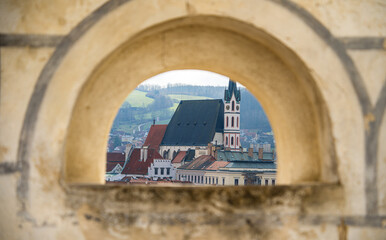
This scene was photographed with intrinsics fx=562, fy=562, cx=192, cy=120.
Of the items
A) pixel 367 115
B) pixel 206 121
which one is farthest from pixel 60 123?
pixel 206 121

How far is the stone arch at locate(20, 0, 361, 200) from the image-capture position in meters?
4.98

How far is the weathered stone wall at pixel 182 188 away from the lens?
4.86 meters

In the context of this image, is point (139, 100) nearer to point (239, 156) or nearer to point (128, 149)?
point (128, 149)

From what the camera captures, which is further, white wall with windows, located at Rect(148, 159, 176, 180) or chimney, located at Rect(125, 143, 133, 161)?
chimney, located at Rect(125, 143, 133, 161)

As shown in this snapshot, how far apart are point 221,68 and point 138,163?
102517 millimetres

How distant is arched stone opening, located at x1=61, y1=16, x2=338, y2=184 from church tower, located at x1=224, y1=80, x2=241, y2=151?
11556 cm

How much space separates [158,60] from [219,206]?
1.80 metres

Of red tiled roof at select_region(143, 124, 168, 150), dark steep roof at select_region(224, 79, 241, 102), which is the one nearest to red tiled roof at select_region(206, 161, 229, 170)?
dark steep roof at select_region(224, 79, 241, 102)

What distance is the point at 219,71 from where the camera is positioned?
253 inches

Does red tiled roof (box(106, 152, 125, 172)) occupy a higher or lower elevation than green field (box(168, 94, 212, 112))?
lower

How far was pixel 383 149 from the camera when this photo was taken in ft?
16.8

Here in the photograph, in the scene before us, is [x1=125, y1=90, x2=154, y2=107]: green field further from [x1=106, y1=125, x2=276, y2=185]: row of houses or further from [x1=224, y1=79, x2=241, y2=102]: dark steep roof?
[x1=224, y1=79, x2=241, y2=102]: dark steep roof

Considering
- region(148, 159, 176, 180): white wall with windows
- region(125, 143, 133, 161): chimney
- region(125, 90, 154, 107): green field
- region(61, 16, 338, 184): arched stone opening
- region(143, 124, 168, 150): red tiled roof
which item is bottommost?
region(148, 159, 176, 180): white wall with windows

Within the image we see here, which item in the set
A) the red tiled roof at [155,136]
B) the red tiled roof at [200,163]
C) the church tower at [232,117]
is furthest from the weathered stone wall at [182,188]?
the red tiled roof at [155,136]
